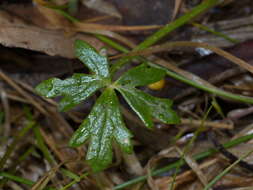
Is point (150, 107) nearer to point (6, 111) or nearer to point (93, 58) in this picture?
point (93, 58)

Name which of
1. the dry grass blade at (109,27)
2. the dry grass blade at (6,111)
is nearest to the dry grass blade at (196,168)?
the dry grass blade at (109,27)

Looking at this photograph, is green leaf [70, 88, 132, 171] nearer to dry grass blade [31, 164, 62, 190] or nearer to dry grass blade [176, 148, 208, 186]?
dry grass blade [31, 164, 62, 190]

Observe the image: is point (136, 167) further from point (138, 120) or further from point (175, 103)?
point (175, 103)

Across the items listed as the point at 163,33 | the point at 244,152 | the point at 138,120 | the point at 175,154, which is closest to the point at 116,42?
the point at 163,33

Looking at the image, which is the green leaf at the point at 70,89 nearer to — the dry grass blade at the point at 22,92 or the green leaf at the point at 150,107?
the green leaf at the point at 150,107

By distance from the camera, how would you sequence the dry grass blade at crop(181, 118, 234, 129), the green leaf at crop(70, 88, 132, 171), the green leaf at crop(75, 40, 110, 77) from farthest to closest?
the dry grass blade at crop(181, 118, 234, 129)
the green leaf at crop(75, 40, 110, 77)
the green leaf at crop(70, 88, 132, 171)

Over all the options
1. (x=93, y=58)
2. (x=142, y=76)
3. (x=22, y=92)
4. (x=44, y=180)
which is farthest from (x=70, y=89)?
(x=22, y=92)

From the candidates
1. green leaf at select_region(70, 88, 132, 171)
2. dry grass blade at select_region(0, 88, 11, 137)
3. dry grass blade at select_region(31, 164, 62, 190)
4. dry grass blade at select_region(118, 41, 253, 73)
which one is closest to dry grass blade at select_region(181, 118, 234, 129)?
dry grass blade at select_region(118, 41, 253, 73)
